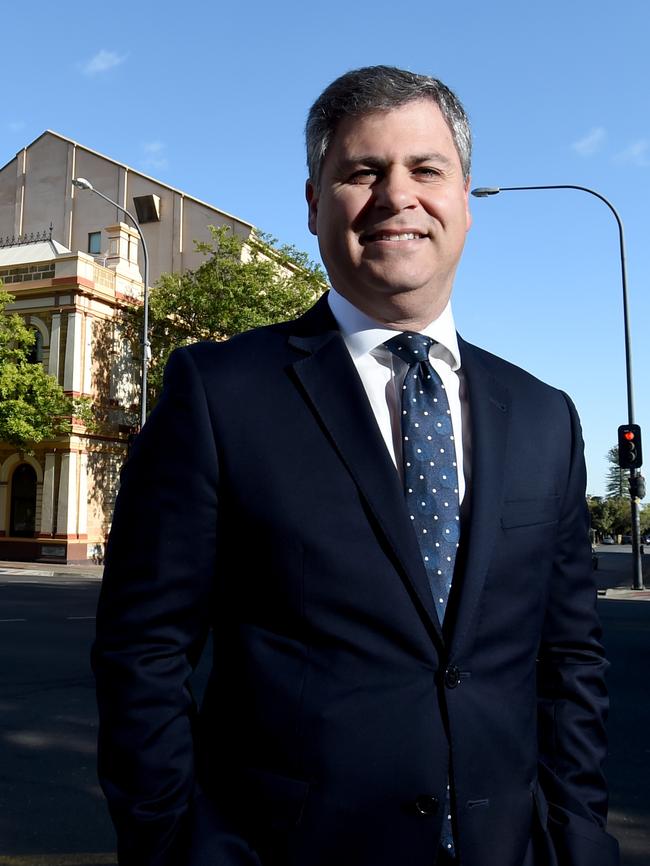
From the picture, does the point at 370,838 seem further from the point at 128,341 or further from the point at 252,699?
the point at 128,341

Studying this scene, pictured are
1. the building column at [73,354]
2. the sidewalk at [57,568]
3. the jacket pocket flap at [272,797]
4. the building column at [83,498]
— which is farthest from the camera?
the building column at [73,354]

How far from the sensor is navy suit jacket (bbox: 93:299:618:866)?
1530 mm

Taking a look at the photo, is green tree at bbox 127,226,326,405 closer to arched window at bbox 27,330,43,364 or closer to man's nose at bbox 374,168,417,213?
arched window at bbox 27,330,43,364

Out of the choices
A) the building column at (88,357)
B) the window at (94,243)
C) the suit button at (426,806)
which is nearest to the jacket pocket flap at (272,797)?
the suit button at (426,806)

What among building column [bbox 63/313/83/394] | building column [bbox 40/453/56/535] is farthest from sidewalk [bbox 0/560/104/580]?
building column [bbox 63/313/83/394]

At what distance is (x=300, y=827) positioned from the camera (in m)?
1.51

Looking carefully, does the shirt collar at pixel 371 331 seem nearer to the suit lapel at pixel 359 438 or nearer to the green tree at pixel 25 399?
the suit lapel at pixel 359 438

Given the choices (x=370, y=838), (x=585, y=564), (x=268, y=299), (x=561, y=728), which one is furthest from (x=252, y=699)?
(x=268, y=299)

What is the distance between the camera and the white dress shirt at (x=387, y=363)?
1799 millimetres

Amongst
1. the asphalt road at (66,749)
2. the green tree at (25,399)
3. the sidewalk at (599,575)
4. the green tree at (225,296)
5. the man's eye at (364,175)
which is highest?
the green tree at (225,296)

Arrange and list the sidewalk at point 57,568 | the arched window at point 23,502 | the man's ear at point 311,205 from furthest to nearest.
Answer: the arched window at point 23,502, the sidewalk at point 57,568, the man's ear at point 311,205

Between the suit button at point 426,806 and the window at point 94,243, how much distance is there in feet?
120

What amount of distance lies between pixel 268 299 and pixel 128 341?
5.82 meters

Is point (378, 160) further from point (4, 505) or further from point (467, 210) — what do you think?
point (4, 505)
